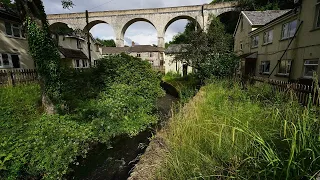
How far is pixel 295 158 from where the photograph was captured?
1.46 m

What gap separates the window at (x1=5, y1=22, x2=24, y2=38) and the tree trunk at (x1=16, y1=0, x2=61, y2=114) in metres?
9.57

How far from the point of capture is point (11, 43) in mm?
12945

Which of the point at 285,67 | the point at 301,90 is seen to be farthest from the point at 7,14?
the point at 285,67

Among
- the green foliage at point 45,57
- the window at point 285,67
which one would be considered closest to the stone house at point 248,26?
the window at point 285,67

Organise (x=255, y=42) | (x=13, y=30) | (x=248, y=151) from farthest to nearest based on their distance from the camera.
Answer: (x=255, y=42) < (x=13, y=30) < (x=248, y=151)

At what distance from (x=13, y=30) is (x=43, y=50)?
1055 cm

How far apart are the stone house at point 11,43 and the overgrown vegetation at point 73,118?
23.6 feet

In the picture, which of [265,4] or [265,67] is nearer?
[265,67]

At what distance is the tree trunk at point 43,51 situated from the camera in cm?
600

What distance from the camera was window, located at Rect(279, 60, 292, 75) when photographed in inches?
402

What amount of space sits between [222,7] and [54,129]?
31.6 m

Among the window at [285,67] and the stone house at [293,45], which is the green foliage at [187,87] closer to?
the stone house at [293,45]

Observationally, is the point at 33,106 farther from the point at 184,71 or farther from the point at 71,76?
the point at 184,71

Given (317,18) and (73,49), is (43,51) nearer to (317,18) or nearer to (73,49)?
(317,18)
